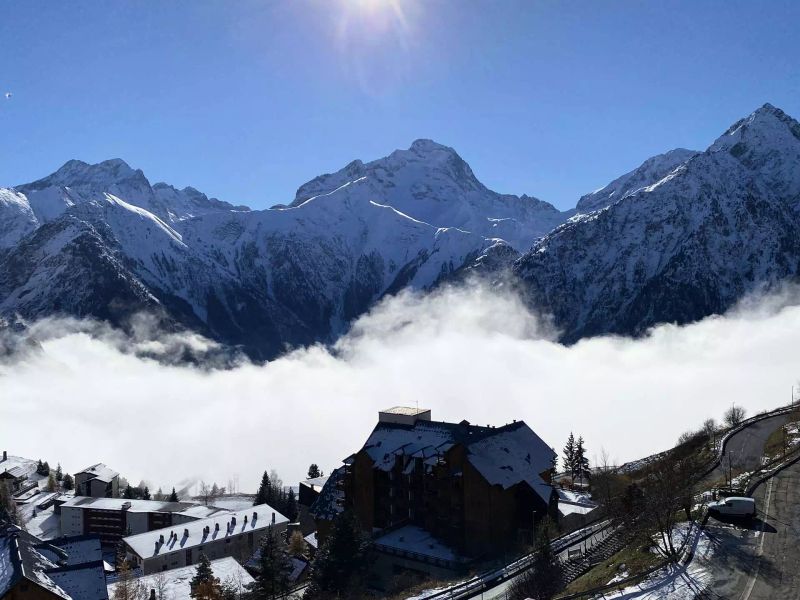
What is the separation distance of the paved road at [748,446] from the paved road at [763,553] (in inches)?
652

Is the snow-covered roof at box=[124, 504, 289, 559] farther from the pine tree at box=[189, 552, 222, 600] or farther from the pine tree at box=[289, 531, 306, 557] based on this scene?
the pine tree at box=[189, 552, 222, 600]

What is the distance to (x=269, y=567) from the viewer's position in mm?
57625

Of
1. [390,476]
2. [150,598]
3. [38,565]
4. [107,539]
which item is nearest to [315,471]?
[107,539]

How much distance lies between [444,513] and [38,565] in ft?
131

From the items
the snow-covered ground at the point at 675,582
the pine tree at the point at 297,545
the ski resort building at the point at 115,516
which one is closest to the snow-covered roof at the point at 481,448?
the pine tree at the point at 297,545

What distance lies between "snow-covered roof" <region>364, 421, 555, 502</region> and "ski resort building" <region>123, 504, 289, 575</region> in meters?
32.8

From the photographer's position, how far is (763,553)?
38.7 meters

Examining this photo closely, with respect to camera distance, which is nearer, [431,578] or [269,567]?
[269,567]

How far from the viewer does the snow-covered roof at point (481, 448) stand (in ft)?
236

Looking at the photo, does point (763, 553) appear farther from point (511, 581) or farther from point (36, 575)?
point (36, 575)

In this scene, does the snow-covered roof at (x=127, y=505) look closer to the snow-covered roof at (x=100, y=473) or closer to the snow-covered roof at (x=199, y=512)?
the snow-covered roof at (x=199, y=512)

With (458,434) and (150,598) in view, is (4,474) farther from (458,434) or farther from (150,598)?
(458,434)

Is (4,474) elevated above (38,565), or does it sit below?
→ above

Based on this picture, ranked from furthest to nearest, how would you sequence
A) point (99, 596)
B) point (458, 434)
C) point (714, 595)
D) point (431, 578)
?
point (458, 434) → point (431, 578) → point (99, 596) → point (714, 595)
